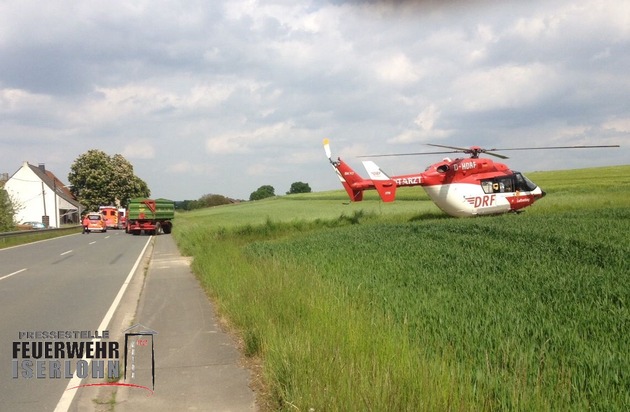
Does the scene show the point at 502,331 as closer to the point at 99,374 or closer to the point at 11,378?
the point at 99,374

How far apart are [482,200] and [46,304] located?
20310 mm

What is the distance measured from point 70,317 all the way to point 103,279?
5654mm

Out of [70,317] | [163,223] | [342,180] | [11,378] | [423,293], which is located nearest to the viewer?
[11,378]

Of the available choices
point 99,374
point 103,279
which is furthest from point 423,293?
point 103,279

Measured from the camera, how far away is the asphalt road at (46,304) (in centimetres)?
562

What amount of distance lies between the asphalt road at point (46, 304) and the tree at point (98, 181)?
6012cm

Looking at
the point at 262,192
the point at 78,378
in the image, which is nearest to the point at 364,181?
the point at 78,378

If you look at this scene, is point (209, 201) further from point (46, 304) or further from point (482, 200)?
point (46, 304)

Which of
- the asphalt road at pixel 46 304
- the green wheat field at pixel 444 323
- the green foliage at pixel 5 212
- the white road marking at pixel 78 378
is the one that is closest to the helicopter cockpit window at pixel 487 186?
the green wheat field at pixel 444 323

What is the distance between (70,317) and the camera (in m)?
9.07

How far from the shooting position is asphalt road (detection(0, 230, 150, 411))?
562cm

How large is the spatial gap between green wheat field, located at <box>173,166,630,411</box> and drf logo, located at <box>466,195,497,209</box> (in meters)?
11.3

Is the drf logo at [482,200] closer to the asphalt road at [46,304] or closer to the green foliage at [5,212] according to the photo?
the asphalt road at [46,304]

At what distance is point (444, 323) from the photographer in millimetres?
6246
